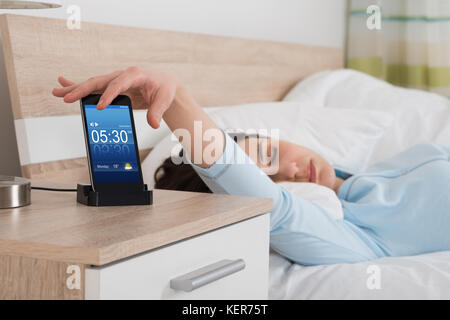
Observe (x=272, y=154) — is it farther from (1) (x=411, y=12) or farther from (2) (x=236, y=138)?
(1) (x=411, y=12)

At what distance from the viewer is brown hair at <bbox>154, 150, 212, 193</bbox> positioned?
1259 millimetres

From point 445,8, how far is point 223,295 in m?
2.05

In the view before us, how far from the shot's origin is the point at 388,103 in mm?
2029

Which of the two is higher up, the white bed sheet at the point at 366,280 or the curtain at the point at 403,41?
the curtain at the point at 403,41

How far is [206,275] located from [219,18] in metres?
1.29

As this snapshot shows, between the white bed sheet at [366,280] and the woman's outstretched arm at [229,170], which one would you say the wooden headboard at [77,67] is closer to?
the woman's outstretched arm at [229,170]

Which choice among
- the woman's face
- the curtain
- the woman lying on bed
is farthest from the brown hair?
the curtain

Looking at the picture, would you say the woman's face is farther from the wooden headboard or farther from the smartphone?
the smartphone

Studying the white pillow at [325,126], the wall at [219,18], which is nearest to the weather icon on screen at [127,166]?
the wall at [219,18]

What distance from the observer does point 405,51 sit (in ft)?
8.37

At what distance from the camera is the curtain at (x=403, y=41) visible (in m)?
2.43

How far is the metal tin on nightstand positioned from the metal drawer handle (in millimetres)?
252

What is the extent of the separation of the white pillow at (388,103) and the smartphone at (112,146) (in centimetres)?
121

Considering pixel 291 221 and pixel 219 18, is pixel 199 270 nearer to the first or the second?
pixel 291 221
